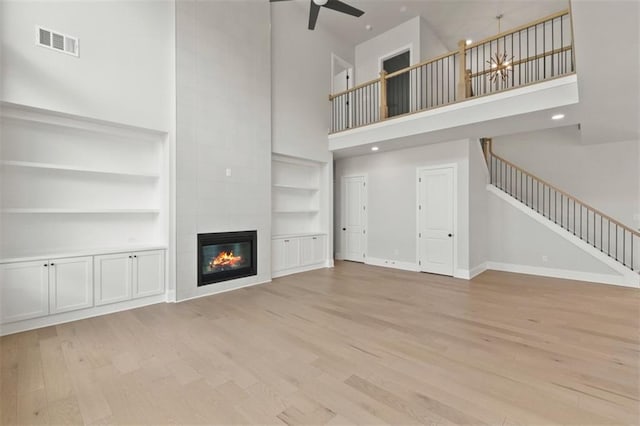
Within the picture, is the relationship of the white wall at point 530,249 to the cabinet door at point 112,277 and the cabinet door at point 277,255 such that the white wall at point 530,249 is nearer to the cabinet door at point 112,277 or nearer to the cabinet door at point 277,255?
the cabinet door at point 277,255

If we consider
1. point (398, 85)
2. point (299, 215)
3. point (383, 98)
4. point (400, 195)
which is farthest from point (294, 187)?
point (398, 85)

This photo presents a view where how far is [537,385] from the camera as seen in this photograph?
2.23m

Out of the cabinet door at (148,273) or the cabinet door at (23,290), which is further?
the cabinet door at (148,273)

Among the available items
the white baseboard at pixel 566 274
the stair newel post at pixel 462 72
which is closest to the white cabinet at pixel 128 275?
the stair newel post at pixel 462 72

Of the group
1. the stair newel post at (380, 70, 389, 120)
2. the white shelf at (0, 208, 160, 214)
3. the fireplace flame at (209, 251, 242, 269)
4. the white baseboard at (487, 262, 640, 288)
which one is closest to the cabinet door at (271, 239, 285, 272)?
the fireplace flame at (209, 251, 242, 269)

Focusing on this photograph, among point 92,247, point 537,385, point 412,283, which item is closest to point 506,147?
point 412,283

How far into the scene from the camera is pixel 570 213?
22.4 feet

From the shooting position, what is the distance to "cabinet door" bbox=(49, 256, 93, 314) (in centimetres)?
344

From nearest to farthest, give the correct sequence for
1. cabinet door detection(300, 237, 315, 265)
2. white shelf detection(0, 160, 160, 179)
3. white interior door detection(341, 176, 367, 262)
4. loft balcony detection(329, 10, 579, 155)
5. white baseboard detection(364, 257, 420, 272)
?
white shelf detection(0, 160, 160, 179)
loft balcony detection(329, 10, 579, 155)
cabinet door detection(300, 237, 315, 265)
white baseboard detection(364, 257, 420, 272)
white interior door detection(341, 176, 367, 262)

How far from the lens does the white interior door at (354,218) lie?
7.55 metres

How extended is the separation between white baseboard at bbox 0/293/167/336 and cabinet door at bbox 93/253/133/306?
0.30 ft

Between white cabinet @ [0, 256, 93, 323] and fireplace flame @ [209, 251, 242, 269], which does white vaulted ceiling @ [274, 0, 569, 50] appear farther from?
white cabinet @ [0, 256, 93, 323]

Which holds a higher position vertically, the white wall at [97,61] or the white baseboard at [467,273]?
the white wall at [97,61]

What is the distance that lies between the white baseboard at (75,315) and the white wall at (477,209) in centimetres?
577
